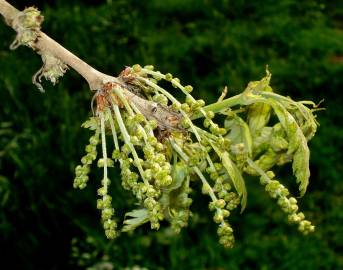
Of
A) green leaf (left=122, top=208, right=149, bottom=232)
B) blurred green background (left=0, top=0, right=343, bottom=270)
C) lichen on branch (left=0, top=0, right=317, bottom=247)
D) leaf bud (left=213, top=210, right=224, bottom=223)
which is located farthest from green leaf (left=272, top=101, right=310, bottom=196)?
blurred green background (left=0, top=0, right=343, bottom=270)

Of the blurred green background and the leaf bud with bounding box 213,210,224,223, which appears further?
the blurred green background

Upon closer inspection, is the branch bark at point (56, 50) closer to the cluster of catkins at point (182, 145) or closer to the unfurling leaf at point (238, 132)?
the cluster of catkins at point (182, 145)

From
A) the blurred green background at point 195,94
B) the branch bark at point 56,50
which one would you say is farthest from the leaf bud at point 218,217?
the blurred green background at point 195,94

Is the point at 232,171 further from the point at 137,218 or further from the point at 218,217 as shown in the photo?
the point at 137,218

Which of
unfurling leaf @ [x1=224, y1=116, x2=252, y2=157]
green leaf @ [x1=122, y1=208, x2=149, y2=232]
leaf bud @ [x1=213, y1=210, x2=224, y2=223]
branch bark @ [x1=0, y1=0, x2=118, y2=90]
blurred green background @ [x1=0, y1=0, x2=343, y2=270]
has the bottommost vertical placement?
leaf bud @ [x1=213, y1=210, x2=224, y2=223]

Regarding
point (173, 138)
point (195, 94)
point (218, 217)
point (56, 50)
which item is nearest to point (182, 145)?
point (173, 138)

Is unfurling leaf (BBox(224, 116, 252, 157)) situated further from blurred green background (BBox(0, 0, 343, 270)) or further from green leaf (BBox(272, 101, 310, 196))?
blurred green background (BBox(0, 0, 343, 270))
